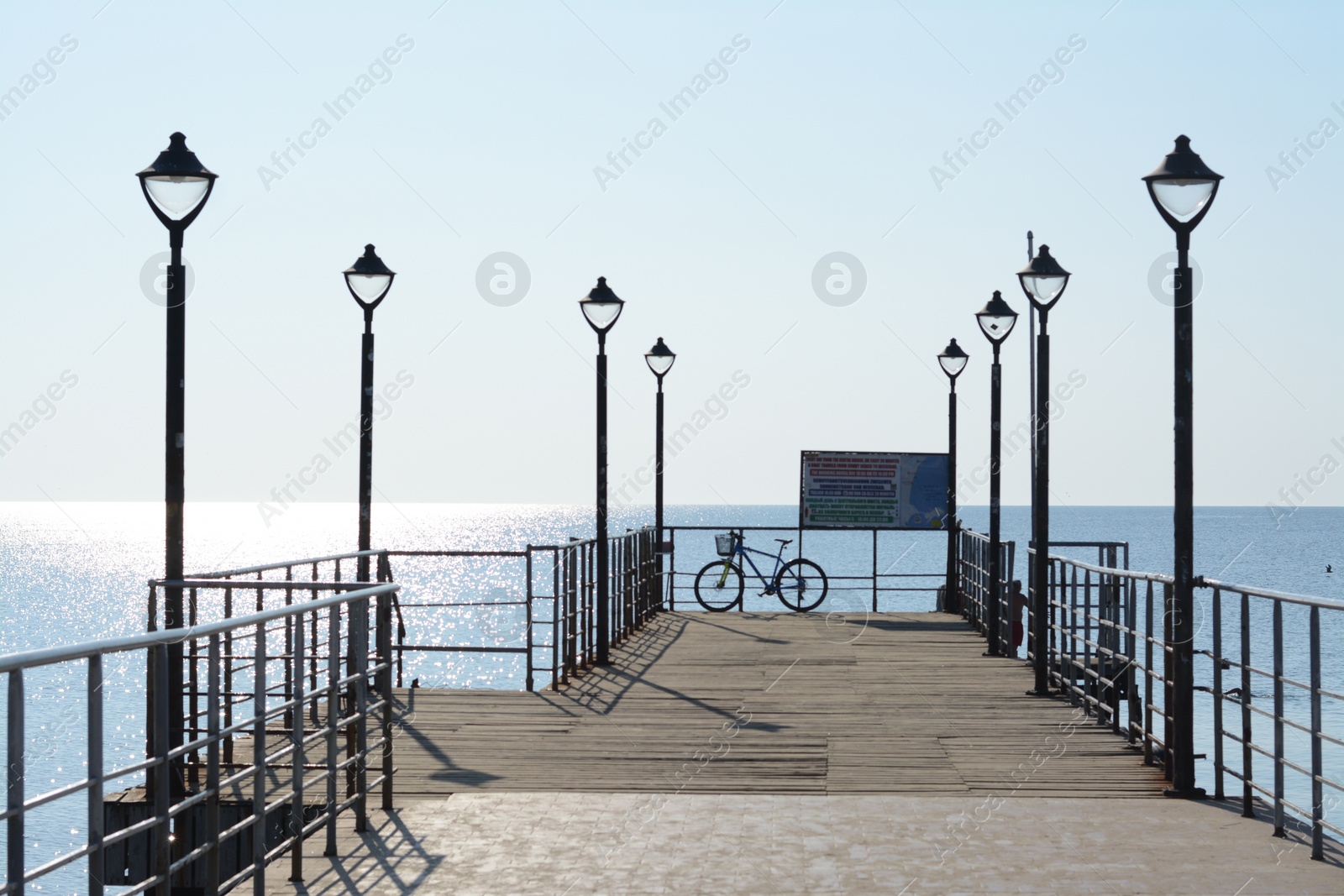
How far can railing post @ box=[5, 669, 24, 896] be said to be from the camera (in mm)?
3730

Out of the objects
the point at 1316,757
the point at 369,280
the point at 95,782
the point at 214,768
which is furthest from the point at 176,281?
the point at 1316,757

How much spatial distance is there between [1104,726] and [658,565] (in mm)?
12565

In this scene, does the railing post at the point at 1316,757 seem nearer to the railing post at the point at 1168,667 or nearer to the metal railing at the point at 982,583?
the railing post at the point at 1168,667

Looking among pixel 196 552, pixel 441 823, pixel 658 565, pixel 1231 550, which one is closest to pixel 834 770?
pixel 441 823

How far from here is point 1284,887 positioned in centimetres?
598

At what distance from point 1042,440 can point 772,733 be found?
165 inches

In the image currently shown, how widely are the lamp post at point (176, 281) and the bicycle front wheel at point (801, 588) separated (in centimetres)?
1639

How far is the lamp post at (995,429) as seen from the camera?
51.7ft

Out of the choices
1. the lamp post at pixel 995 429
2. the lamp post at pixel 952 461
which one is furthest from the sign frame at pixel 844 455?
the lamp post at pixel 995 429

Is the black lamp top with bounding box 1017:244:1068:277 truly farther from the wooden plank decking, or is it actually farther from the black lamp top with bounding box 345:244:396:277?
the black lamp top with bounding box 345:244:396:277

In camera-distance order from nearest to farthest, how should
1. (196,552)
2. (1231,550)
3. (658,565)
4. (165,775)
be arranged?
(165,775) → (658,565) → (1231,550) → (196,552)

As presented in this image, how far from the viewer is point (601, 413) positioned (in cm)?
1525

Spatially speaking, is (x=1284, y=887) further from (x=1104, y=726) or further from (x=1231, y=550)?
(x=1231, y=550)

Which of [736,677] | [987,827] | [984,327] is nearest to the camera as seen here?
[987,827]
